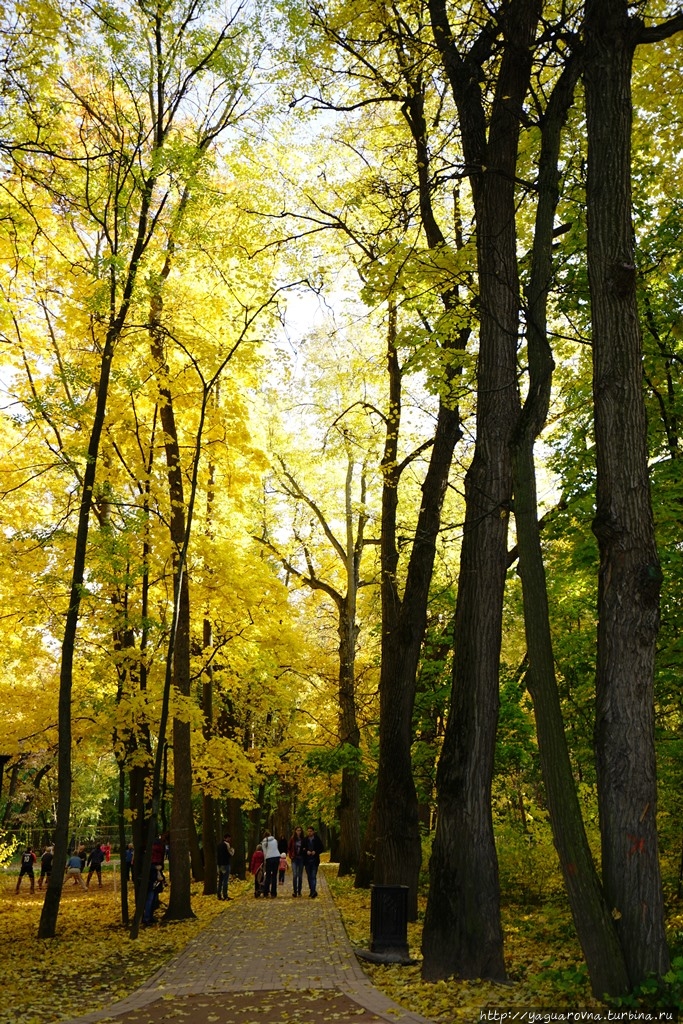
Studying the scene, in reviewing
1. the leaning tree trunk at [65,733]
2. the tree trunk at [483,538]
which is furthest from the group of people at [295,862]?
the tree trunk at [483,538]

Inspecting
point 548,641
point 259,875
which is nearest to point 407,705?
point 548,641

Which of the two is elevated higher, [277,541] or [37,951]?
[277,541]

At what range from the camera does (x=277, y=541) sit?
2569 centimetres

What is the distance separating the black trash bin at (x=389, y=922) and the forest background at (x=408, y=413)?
6.46 ft

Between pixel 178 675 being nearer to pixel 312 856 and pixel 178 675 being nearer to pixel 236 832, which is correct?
pixel 312 856

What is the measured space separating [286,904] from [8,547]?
32.0ft

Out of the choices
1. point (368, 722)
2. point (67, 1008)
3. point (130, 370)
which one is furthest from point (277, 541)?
point (67, 1008)

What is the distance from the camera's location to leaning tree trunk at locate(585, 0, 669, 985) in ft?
20.6

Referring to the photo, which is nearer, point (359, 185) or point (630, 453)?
point (630, 453)

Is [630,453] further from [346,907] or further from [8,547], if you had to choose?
[346,907]

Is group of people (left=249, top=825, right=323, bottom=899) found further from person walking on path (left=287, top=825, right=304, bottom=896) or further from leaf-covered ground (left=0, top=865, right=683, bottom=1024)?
leaf-covered ground (left=0, top=865, right=683, bottom=1024)

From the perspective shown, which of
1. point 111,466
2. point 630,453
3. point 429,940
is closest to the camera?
point 630,453

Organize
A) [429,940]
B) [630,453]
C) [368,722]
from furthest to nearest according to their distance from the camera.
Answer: [368,722] < [429,940] < [630,453]

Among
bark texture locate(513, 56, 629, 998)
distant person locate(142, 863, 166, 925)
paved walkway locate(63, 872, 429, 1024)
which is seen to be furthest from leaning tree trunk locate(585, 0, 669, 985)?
distant person locate(142, 863, 166, 925)
